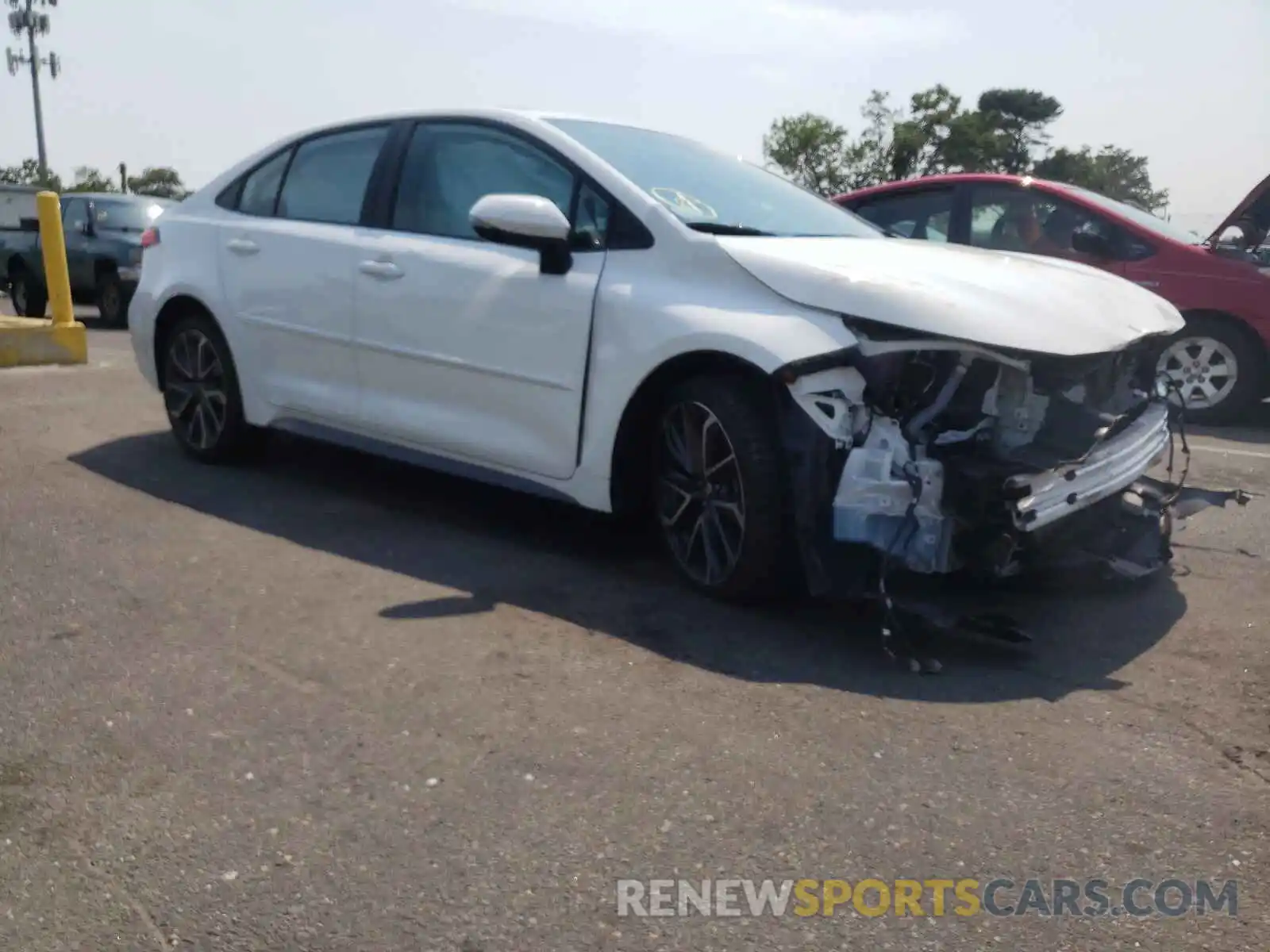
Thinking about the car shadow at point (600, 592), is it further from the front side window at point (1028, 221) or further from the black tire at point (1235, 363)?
the black tire at point (1235, 363)

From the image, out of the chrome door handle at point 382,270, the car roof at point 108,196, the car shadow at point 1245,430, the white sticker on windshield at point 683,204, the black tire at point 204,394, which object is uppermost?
the white sticker on windshield at point 683,204

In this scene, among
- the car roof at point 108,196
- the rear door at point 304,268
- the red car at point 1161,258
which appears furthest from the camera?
the car roof at point 108,196

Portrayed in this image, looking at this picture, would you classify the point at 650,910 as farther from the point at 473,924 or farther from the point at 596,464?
the point at 596,464

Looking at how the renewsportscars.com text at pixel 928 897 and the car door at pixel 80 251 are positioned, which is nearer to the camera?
the renewsportscars.com text at pixel 928 897

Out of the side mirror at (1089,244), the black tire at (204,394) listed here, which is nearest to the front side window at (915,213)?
the side mirror at (1089,244)

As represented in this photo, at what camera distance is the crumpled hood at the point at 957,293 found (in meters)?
3.60

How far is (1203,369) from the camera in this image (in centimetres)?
818

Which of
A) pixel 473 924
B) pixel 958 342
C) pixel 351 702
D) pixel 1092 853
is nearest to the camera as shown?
pixel 473 924

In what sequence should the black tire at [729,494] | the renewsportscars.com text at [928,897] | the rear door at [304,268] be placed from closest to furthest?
the renewsportscars.com text at [928,897]
the black tire at [729,494]
the rear door at [304,268]

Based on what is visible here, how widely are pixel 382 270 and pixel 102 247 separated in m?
10.7

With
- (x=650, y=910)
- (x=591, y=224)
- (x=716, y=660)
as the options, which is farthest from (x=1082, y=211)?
(x=650, y=910)

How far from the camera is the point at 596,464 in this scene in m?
4.27

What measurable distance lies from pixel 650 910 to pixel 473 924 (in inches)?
13.1

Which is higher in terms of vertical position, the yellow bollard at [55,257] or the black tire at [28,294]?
the yellow bollard at [55,257]
